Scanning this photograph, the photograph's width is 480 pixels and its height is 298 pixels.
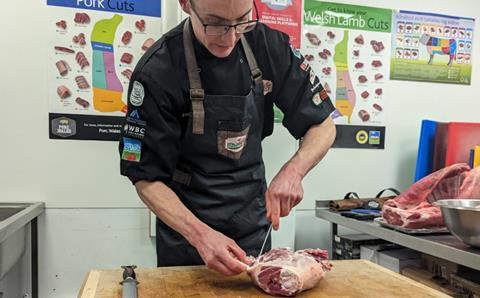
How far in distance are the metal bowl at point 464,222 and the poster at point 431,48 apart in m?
1.07

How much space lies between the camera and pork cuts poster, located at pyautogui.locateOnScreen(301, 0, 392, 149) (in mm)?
1965

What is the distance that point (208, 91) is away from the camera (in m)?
1.02

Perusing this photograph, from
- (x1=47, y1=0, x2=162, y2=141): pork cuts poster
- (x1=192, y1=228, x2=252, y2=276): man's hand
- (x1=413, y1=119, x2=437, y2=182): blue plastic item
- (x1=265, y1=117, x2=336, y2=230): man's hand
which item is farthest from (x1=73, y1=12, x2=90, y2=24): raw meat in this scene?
(x1=413, y1=119, x2=437, y2=182): blue plastic item

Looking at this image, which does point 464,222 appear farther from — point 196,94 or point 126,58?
point 126,58

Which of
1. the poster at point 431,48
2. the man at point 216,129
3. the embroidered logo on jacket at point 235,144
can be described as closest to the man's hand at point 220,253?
the man at point 216,129

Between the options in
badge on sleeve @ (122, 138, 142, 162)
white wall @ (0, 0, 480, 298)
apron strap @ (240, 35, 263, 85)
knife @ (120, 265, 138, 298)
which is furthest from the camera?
white wall @ (0, 0, 480, 298)

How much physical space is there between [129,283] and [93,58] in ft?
3.59

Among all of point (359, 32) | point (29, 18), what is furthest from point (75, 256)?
point (359, 32)

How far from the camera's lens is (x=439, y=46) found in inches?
84.2

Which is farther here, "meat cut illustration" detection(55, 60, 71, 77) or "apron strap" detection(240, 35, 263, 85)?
"meat cut illustration" detection(55, 60, 71, 77)

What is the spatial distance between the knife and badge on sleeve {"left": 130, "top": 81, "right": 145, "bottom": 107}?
37cm

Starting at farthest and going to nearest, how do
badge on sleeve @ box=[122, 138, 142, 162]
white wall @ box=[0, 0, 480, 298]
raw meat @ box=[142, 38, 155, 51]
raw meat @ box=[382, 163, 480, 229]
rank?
raw meat @ box=[142, 38, 155, 51] < white wall @ box=[0, 0, 480, 298] < raw meat @ box=[382, 163, 480, 229] < badge on sleeve @ box=[122, 138, 142, 162]

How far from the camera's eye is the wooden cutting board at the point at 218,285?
34.0 inches

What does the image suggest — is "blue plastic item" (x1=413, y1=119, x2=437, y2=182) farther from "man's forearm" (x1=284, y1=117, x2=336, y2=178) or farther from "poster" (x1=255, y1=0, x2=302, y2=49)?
"man's forearm" (x1=284, y1=117, x2=336, y2=178)
